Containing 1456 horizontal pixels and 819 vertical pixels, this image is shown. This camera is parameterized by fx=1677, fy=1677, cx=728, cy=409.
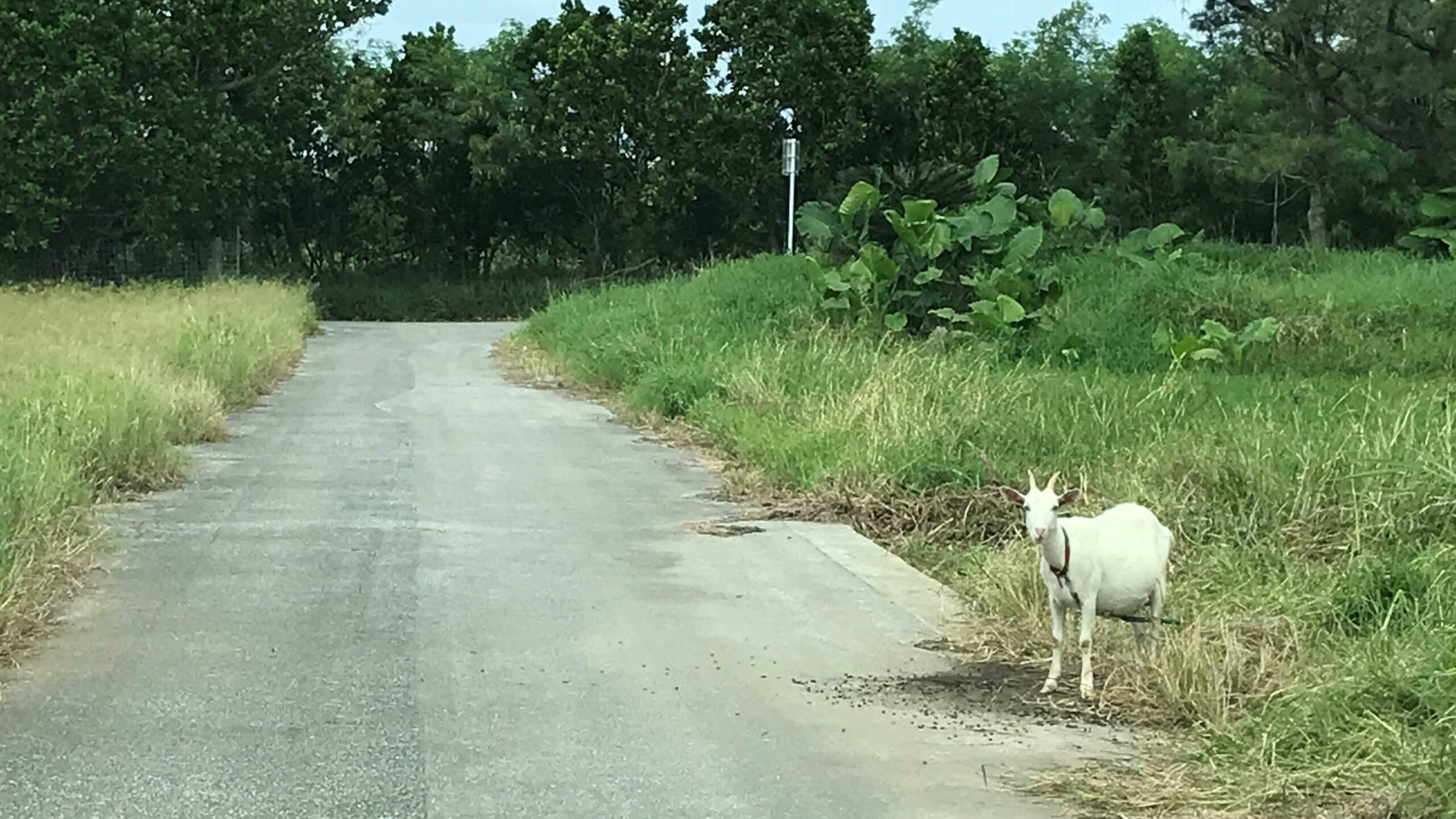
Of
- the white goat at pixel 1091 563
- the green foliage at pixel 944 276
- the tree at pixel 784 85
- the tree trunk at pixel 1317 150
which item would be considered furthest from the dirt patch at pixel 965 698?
the tree at pixel 784 85

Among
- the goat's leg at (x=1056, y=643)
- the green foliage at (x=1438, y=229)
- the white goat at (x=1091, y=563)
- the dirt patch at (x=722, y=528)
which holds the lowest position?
the dirt patch at (x=722, y=528)

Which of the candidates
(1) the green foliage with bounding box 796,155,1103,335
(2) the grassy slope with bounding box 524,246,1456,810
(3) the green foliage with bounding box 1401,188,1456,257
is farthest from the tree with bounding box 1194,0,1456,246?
(1) the green foliage with bounding box 796,155,1103,335

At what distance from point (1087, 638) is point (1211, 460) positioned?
11.0ft

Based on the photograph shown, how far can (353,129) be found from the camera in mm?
39844

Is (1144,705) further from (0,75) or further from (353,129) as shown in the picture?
(353,129)

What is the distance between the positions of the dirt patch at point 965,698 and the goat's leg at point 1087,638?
0.21 feet

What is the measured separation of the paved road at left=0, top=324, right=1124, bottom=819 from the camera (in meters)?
5.11

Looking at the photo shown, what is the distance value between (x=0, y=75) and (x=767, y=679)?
31398 mm

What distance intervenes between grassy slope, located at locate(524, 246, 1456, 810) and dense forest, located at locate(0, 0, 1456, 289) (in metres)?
13.4

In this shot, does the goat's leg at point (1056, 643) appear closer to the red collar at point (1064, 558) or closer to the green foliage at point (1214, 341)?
the red collar at point (1064, 558)

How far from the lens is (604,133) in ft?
130

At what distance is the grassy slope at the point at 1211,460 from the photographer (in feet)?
17.7

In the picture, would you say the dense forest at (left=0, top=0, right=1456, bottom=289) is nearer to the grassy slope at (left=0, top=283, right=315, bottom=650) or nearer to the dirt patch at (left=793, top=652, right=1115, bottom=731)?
the grassy slope at (left=0, top=283, right=315, bottom=650)

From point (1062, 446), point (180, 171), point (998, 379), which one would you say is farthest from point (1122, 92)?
point (1062, 446)
